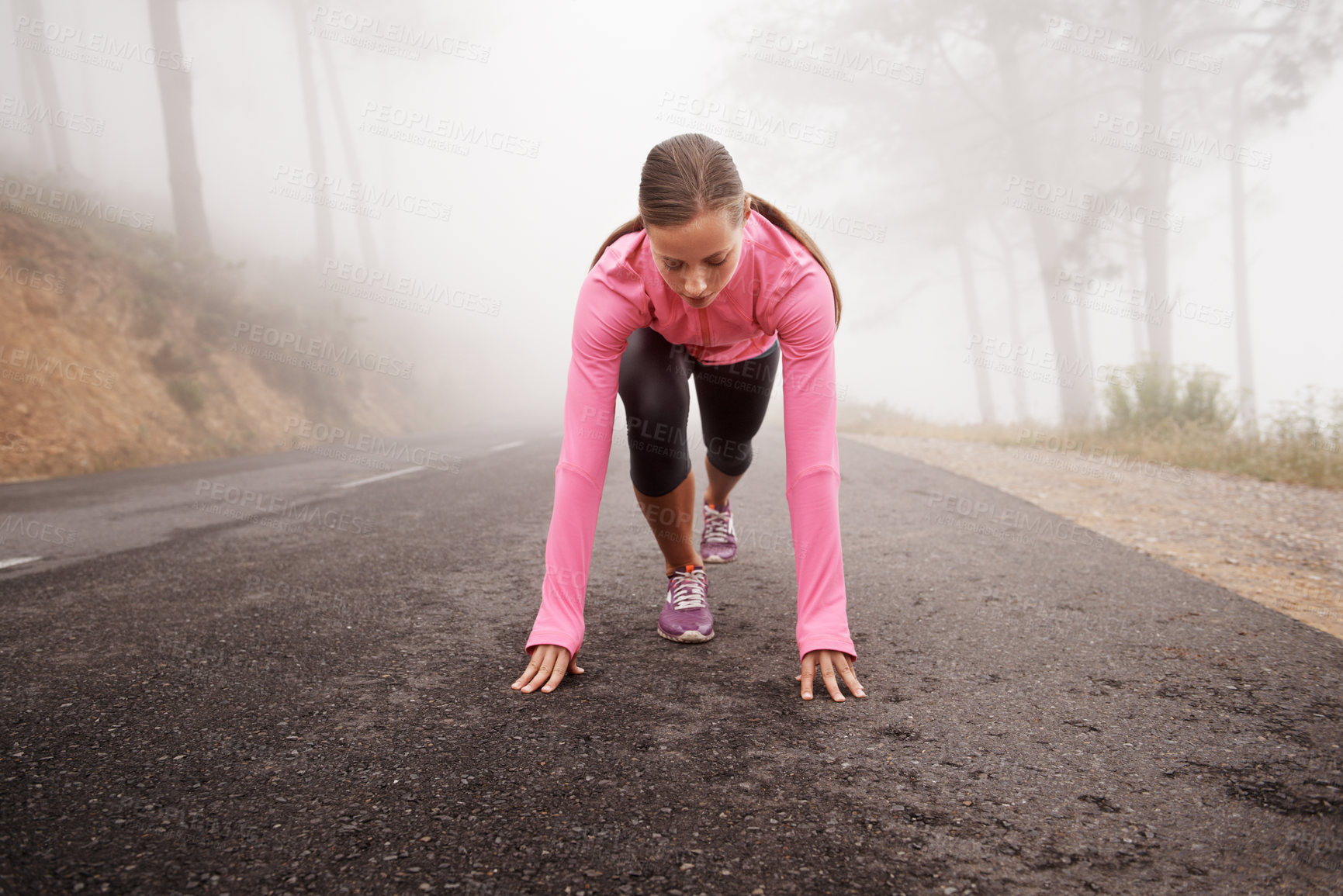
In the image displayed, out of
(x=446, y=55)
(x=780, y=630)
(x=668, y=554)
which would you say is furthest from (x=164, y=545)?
(x=446, y=55)

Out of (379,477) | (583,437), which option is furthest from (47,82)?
(583,437)

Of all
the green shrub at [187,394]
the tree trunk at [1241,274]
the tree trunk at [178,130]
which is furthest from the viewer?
the tree trunk at [1241,274]

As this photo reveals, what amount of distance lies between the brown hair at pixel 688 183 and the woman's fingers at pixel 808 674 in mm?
1232

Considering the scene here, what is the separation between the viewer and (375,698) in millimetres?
2080

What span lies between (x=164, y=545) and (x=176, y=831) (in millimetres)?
3285

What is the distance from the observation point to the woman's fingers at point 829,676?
6.79 feet

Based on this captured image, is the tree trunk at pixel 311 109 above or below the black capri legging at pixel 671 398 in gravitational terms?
above

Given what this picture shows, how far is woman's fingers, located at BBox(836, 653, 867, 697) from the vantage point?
2.09m

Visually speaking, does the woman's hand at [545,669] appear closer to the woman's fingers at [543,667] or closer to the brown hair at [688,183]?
the woman's fingers at [543,667]

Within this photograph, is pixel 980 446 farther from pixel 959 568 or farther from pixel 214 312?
pixel 214 312

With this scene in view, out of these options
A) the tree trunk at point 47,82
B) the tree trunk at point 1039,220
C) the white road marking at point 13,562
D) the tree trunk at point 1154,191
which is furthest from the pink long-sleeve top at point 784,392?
the tree trunk at point 47,82

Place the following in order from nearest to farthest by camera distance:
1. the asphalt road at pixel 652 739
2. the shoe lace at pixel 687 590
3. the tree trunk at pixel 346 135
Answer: the asphalt road at pixel 652 739 → the shoe lace at pixel 687 590 → the tree trunk at pixel 346 135

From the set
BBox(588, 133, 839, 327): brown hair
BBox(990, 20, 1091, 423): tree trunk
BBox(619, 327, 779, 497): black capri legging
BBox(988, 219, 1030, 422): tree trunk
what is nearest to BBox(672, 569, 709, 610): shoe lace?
BBox(619, 327, 779, 497): black capri legging

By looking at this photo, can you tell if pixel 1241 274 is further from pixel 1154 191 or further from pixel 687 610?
pixel 687 610
